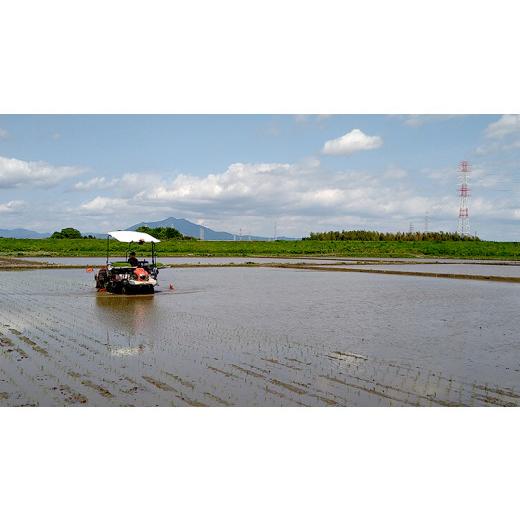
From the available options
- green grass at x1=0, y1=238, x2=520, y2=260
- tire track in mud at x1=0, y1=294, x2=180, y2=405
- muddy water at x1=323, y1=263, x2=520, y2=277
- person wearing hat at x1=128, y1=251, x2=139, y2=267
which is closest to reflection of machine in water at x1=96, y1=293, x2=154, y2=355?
tire track in mud at x1=0, y1=294, x2=180, y2=405

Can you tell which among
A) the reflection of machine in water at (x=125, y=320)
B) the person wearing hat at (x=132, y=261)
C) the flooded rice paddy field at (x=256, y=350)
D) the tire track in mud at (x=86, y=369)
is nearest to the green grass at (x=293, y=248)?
the person wearing hat at (x=132, y=261)

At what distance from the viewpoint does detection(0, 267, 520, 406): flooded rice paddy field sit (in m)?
7.60

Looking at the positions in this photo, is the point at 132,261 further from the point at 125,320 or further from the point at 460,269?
the point at 460,269

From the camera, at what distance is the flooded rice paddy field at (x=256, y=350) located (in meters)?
7.60

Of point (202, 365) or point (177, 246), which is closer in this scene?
point (202, 365)

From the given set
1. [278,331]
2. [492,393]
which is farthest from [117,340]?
[492,393]

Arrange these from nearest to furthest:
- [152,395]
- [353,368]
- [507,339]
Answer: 1. [152,395]
2. [353,368]
3. [507,339]

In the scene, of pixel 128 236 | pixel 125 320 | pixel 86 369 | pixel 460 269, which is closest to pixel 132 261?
pixel 128 236

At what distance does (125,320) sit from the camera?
14000 mm

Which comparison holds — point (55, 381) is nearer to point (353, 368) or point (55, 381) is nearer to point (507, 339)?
point (353, 368)

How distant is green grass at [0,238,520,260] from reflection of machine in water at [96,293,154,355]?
144ft

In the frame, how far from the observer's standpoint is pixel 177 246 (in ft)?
233

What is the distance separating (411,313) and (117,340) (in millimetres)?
9052

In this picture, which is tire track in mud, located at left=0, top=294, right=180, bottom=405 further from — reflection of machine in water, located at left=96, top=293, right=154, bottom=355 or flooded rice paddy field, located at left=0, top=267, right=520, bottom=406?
reflection of machine in water, located at left=96, top=293, right=154, bottom=355
